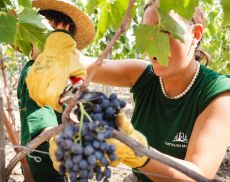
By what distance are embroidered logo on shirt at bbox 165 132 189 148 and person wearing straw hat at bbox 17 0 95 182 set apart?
65 centimetres

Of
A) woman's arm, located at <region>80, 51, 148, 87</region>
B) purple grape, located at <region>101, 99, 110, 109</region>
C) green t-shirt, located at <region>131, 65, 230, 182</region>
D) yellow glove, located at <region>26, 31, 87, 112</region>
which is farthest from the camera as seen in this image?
woman's arm, located at <region>80, 51, 148, 87</region>

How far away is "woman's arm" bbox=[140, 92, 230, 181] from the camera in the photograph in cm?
162

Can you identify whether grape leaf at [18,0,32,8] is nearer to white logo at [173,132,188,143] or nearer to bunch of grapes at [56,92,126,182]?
bunch of grapes at [56,92,126,182]

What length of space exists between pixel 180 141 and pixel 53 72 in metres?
1.02

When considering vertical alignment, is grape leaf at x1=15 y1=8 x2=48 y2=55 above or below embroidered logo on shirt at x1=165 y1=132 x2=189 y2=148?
above

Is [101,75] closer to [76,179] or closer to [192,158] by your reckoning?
[192,158]

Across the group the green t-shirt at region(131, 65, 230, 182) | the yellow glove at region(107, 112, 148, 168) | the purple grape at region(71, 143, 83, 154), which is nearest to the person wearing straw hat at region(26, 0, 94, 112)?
the yellow glove at region(107, 112, 148, 168)

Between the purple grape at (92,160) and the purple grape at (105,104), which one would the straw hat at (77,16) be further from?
the purple grape at (92,160)

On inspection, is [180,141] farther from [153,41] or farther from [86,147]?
[86,147]

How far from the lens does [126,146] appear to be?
3.74 ft

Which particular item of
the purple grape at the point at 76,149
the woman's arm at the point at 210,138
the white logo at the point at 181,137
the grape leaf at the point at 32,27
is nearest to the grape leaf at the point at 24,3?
the grape leaf at the point at 32,27

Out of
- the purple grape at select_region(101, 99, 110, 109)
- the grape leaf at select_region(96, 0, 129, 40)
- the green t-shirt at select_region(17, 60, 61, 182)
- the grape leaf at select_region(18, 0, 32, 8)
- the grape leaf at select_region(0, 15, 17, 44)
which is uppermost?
the grape leaf at select_region(96, 0, 129, 40)

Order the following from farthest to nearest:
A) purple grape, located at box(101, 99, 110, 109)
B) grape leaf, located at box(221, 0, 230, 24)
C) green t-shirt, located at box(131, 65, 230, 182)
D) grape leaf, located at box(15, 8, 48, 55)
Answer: green t-shirt, located at box(131, 65, 230, 182), grape leaf, located at box(15, 8, 48, 55), grape leaf, located at box(221, 0, 230, 24), purple grape, located at box(101, 99, 110, 109)

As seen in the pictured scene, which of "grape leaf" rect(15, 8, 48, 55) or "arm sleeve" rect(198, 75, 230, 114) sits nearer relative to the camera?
"grape leaf" rect(15, 8, 48, 55)
